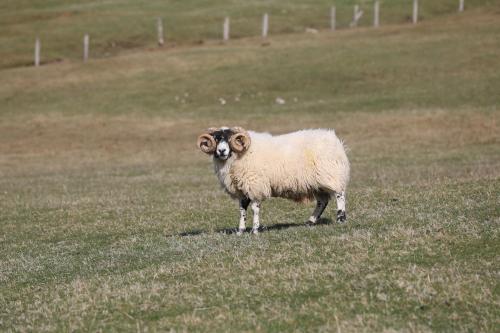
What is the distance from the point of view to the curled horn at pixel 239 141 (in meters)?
15.6

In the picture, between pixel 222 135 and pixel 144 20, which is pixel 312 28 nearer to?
pixel 144 20

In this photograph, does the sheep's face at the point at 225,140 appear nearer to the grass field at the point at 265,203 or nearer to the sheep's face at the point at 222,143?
the sheep's face at the point at 222,143

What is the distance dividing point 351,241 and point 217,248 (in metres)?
2.29

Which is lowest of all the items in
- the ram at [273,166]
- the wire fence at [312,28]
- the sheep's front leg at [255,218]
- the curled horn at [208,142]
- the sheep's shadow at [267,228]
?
the sheep's shadow at [267,228]

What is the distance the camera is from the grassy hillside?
7225 cm

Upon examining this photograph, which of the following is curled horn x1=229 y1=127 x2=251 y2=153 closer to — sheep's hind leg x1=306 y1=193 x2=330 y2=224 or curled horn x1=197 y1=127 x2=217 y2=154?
curled horn x1=197 y1=127 x2=217 y2=154

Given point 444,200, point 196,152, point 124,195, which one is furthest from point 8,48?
point 444,200

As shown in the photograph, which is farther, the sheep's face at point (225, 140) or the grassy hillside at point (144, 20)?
the grassy hillside at point (144, 20)

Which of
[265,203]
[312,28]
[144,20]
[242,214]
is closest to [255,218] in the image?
[242,214]

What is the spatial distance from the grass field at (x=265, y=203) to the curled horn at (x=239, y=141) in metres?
1.64

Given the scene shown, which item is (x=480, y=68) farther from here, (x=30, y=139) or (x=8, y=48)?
(x=8, y=48)

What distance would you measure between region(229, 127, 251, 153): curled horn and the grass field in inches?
64.7

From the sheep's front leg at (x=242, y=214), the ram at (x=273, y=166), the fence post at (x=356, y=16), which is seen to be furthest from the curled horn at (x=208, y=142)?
the fence post at (x=356, y=16)

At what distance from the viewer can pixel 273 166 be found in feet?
51.4
